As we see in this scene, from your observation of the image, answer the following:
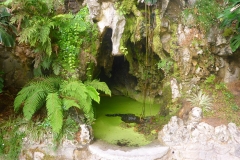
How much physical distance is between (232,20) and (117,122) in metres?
3.72

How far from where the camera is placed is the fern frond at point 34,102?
4672 mm

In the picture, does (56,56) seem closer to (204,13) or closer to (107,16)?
(107,16)

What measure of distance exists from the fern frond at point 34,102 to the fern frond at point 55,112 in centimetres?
26

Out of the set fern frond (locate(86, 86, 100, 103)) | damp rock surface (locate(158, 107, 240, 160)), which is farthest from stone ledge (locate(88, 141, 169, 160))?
fern frond (locate(86, 86, 100, 103))

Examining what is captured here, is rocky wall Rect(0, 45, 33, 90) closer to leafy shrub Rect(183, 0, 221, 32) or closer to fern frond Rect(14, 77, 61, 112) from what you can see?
fern frond Rect(14, 77, 61, 112)

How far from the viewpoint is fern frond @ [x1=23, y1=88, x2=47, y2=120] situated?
4.67 metres

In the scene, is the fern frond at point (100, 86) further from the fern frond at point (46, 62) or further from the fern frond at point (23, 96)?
the fern frond at point (23, 96)

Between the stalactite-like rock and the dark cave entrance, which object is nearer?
the stalactite-like rock

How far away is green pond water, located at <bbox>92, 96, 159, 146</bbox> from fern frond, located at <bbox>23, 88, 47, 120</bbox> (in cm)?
153

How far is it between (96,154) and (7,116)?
2.30 metres

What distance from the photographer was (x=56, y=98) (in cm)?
475

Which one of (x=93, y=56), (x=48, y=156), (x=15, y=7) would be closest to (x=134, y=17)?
(x=93, y=56)

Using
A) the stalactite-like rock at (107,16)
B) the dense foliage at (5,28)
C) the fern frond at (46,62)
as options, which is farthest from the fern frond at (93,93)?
the dense foliage at (5,28)

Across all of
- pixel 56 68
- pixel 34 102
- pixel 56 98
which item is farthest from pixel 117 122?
pixel 34 102
